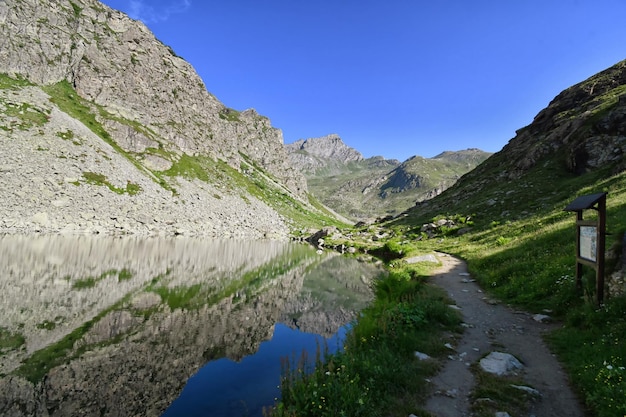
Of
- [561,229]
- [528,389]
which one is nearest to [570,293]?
[528,389]

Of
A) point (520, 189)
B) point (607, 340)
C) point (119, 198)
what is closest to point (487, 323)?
point (607, 340)

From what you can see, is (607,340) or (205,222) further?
(205,222)

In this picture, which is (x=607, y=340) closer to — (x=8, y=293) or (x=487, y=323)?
(x=487, y=323)

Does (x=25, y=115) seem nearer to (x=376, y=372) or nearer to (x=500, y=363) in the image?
(x=376, y=372)

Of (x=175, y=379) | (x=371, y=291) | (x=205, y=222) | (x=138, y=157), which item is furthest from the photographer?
(x=138, y=157)

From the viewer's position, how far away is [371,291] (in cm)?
3400

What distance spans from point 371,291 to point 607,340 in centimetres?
2387

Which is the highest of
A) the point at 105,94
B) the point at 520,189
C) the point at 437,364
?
the point at 105,94

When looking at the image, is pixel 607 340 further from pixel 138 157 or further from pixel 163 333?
pixel 138 157

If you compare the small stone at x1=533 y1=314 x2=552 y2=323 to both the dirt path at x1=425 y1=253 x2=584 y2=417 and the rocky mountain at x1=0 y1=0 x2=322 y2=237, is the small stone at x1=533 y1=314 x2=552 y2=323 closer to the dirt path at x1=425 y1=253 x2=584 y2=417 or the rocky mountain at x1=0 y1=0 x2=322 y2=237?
the dirt path at x1=425 y1=253 x2=584 y2=417

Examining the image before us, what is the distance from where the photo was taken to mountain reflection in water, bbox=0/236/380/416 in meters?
12.8

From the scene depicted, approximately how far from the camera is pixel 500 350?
12.8 m

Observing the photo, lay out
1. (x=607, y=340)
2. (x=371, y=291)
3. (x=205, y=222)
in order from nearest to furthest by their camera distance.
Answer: (x=607, y=340) → (x=371, y=291) → (x=205, y=222)

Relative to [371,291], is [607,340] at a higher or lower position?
higher
